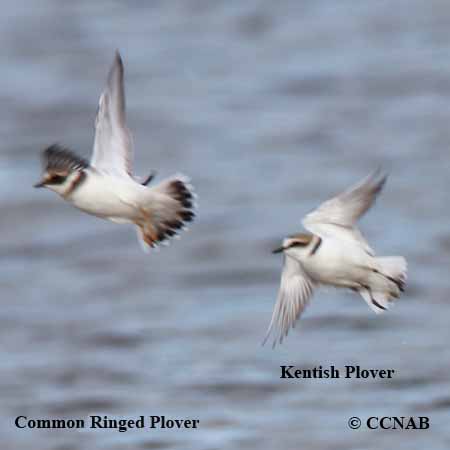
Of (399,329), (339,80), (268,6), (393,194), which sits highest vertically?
(268,6)

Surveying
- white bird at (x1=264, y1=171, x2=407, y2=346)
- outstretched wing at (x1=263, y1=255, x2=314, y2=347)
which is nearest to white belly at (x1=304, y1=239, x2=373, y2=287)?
white bird at (x1=264, y1=171, x2=407, y2=346)

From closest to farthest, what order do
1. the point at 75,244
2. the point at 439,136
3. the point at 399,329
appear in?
1. the point at 399,329
2. the point at 75,244
3. the point at 439,136

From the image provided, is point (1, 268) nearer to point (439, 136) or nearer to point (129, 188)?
point (439, 136)

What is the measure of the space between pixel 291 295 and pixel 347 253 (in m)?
0.59

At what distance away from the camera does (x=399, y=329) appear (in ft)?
41.8

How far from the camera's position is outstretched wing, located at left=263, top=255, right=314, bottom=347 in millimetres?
6285

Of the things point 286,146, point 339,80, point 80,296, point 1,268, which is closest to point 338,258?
point 80,296

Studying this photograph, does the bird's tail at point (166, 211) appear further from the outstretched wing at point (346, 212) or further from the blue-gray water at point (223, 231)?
the blue-gray water at point (223, 231)

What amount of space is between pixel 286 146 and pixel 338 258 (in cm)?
1191

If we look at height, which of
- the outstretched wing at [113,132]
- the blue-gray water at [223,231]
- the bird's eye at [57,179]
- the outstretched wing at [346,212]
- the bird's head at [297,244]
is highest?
the blue-gray water at [223,231]

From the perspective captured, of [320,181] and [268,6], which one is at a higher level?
[268,6]

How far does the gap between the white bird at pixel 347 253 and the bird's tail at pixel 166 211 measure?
362 mm

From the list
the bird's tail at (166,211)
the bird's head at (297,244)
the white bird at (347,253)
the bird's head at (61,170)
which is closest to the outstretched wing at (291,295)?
the white bird at (347,253)

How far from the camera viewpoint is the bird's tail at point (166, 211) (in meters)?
5.89
